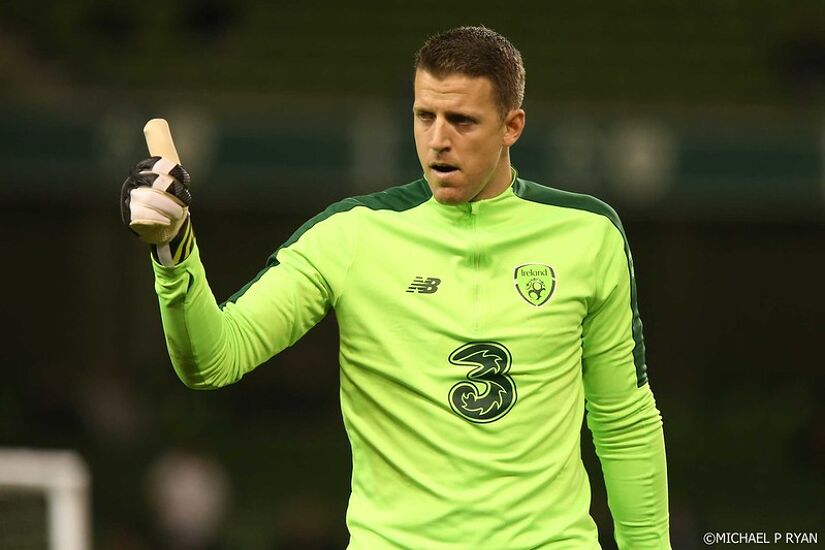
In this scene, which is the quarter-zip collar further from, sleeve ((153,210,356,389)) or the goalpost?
the goalpost

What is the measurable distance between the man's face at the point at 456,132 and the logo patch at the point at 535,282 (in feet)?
0.69

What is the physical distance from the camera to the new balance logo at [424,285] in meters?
3.32

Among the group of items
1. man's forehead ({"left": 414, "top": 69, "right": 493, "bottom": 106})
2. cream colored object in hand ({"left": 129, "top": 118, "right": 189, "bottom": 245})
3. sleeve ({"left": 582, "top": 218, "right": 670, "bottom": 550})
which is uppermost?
man's forehead ({"left": 414, "top": 69, "right": 493, "bottom": 106})

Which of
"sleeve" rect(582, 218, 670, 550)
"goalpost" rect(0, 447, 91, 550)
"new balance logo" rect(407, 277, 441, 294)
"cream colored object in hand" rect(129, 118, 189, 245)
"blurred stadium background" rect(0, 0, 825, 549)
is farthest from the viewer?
"blurred stadium background" rect(0, 0, 825, 549)

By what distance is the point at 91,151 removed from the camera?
12.2 meters

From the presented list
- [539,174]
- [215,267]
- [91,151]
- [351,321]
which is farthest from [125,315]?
[351,321]

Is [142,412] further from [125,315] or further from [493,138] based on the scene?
[493,138]

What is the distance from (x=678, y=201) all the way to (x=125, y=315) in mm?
5944

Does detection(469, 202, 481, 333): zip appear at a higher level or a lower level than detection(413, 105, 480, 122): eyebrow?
lower

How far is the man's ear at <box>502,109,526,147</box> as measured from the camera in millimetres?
3365

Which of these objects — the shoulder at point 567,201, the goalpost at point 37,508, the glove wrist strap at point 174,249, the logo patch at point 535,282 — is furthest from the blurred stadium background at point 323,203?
the glove wrist strap at point 174,249

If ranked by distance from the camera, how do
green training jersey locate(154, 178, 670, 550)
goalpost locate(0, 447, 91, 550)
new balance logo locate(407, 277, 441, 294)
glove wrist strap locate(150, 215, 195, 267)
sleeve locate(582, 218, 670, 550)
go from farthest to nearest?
goalpost locate(0, 447, 91, 550) → sleeve locate(582, 218, 670, 550) → new balance logo locate(407, 277, 441, 294) → green training jersey locate(154, 178, 670, 550) → glove wrist strap locate(150, 215, 195, 267)

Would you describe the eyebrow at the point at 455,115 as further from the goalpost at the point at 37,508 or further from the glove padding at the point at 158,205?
the goalpost at the point at 37,508

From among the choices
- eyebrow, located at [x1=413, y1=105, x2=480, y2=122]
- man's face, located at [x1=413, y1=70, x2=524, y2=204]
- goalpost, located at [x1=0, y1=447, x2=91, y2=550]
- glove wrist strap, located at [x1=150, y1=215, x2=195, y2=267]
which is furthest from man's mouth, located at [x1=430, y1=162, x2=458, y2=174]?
goalpost, located at [x1=0, y1=447, x2=91, y2=550]
